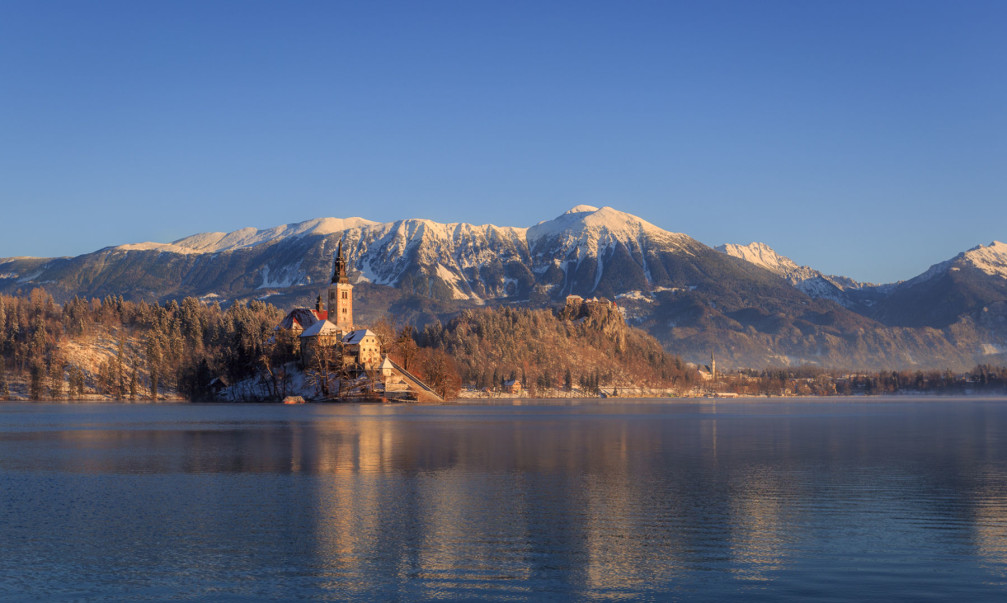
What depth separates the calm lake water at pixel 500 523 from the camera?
2767 centimetres

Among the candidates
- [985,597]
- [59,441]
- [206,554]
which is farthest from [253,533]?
[59,441]

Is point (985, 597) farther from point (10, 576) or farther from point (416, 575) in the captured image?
point (10, 576)

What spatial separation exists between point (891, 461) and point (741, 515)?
97.4ft

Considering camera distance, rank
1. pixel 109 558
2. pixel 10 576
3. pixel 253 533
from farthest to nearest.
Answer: pixel 253 533
pixel 109 558
pixel 10 576

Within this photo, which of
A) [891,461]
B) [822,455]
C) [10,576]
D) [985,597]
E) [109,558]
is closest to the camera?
[985,597]

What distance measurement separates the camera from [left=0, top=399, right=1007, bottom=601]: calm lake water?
90.8 feet

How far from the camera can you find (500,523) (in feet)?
122

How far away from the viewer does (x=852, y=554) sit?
31531 mm

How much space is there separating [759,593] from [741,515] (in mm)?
13207

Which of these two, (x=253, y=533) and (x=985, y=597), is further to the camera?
(x=253, y=533)

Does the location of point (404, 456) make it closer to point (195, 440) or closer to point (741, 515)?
point (195, 440)

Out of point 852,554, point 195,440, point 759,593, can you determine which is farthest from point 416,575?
point 195,440

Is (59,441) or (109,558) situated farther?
(59,441)

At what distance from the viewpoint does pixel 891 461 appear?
63438mm
